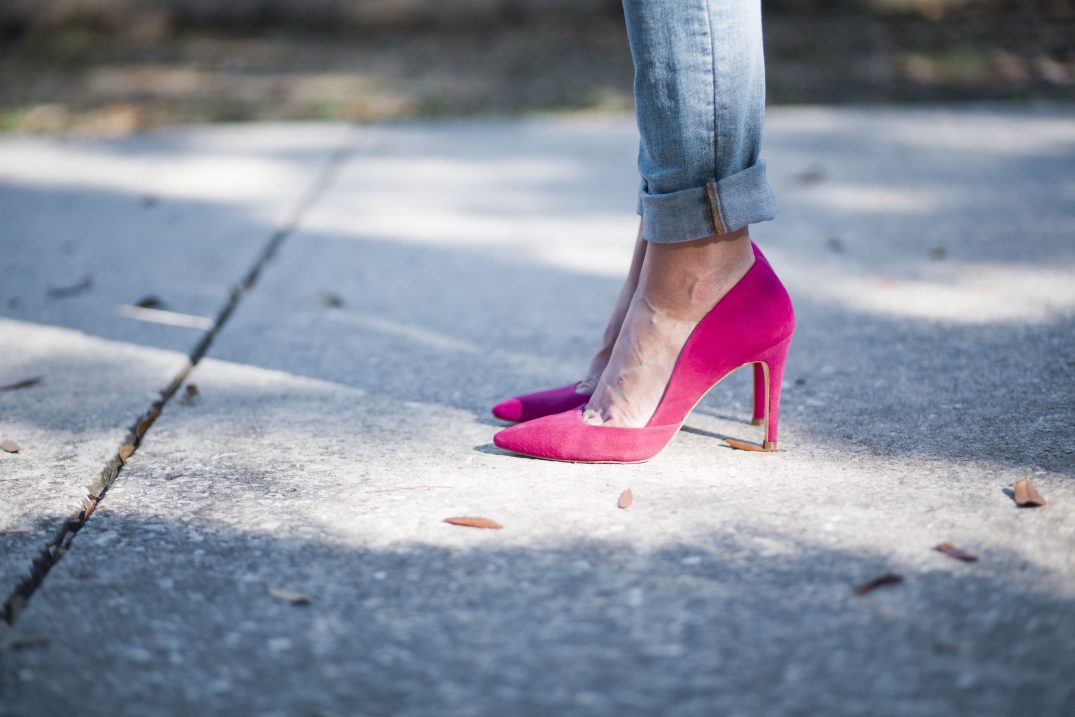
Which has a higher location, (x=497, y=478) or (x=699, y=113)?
(x=699, y=113)

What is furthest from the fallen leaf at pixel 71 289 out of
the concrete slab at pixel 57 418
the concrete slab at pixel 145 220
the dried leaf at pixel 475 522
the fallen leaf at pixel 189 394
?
the dried leaf at pixel 475 522

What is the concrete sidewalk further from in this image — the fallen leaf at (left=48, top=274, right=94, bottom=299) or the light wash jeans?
the light wash jeans

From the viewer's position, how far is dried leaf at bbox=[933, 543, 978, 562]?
4.36ft

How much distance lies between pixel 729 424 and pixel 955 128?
2753 millimetres

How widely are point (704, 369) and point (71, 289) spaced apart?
1.83m

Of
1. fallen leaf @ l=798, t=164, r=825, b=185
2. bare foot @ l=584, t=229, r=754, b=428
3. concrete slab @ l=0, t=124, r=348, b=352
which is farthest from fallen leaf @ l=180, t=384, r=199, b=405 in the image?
fallen leaf @ l=798, t=164, r=825, b=185

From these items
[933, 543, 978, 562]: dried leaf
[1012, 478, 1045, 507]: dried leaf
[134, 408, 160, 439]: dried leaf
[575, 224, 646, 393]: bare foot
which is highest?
[575, 224, 646, 393]: bare foot

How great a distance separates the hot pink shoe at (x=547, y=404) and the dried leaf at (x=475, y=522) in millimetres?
371

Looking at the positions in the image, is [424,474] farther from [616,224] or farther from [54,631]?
[616,224]

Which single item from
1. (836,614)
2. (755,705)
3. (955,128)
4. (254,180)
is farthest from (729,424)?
(955,128)

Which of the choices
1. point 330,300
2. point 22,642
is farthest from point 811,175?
point 22,642

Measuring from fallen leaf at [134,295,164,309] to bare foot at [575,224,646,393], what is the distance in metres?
1.27

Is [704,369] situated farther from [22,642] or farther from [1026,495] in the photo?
[22,642]

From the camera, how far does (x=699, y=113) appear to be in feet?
4.91
